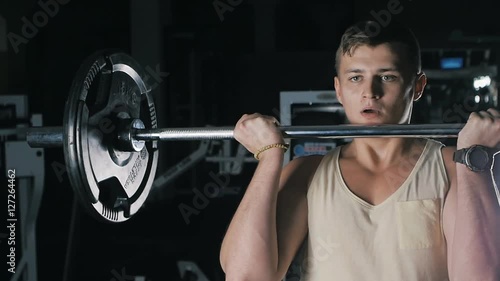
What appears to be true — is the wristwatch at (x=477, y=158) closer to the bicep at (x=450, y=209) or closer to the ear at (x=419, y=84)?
the bicep at (x=450, y=209)

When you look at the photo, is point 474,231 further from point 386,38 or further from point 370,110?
point 386,38

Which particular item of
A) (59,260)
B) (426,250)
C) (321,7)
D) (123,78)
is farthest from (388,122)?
(321,7)

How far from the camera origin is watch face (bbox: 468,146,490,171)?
3.04 ft

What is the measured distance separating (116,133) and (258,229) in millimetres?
423

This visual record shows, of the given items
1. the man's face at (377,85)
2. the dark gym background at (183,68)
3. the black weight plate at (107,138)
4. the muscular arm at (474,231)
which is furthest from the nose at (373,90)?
the dark gym background at (183,68)

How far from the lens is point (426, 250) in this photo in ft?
3.13

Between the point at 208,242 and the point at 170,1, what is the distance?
6.88 ft

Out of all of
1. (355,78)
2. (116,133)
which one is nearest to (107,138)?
(116,133)

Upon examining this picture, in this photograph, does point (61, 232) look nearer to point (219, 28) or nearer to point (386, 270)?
point (219, 28)

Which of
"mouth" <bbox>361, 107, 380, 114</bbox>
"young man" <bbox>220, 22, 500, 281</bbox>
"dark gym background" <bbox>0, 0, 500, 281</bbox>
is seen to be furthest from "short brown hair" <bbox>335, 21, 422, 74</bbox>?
"dark gym background" <bbox>0, 0, 500, 281</bbox>

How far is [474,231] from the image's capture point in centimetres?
90

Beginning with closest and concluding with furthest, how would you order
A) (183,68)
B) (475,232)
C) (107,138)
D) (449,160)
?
1. (475,232)
2. (449,160)
3. (107,138)
4. (183,68)

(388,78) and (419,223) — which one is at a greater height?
(388,78)

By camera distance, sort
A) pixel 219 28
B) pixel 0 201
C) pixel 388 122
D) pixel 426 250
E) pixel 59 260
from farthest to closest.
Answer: pixel 219 28
pixel 59 260
pixel 0 201
pixel 388 122
pixel 426 250
